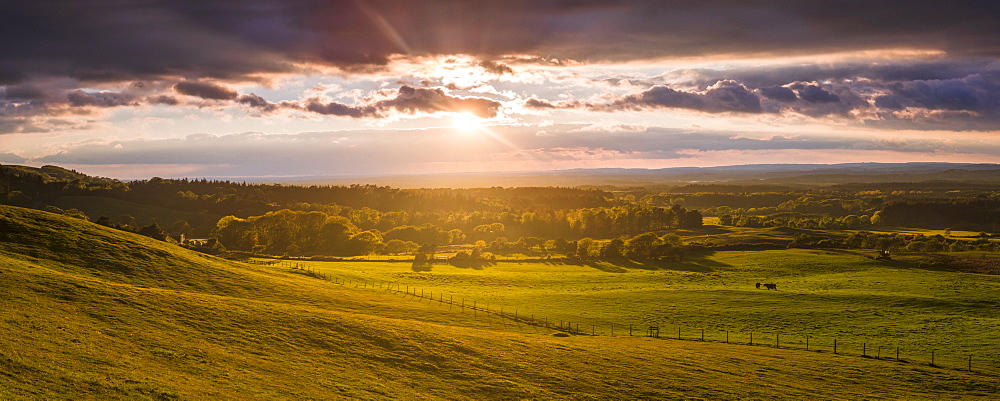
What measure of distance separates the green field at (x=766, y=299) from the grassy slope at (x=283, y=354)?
31.3ft

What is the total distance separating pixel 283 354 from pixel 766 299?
66665 mm

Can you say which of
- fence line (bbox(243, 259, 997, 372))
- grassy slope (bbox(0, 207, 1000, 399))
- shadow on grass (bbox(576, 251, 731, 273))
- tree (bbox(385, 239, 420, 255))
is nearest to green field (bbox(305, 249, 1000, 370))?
fence line (bbox(243, 259, 997, 372))

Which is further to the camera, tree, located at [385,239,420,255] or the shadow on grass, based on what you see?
tree, located at [385,239,420,255]

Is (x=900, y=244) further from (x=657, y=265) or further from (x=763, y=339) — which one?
(x=763, y=339)

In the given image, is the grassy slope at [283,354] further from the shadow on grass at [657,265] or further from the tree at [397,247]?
the tree at [397,247]

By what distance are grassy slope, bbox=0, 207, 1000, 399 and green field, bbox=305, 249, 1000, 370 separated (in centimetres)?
955

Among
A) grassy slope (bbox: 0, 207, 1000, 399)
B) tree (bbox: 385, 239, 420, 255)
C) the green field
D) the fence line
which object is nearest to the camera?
grassy slope (bbox: 0, 207, 1000, 399)

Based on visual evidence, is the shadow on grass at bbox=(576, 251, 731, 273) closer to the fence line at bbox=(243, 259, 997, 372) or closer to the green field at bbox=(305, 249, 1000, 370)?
the green field at bbox=(305, 249, 1000, 370)

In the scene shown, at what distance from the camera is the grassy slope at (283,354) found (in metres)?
24.8

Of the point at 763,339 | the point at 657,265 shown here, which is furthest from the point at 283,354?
the point at 657,265

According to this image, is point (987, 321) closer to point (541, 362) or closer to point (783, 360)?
point (783, 360)

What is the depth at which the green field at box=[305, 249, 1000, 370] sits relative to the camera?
179 ft

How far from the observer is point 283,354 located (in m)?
32.1

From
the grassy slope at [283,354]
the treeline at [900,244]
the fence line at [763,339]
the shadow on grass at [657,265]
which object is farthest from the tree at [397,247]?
the treeline at [900,244]
